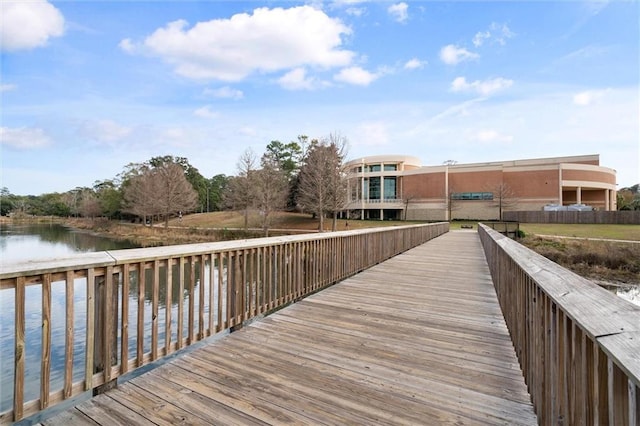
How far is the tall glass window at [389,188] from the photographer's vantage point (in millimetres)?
47062

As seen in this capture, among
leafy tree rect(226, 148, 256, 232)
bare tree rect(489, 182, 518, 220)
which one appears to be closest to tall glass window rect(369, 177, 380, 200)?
bare tree rect(489, 182, 518, 220)

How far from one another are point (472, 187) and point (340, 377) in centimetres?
4686

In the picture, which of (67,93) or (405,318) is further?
(67,93)

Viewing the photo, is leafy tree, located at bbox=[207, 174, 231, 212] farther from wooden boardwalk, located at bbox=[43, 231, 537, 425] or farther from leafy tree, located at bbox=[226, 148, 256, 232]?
wooden boardwalk, located at bbox=[43, 231, 537, 425]

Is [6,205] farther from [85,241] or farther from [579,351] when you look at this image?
[579,351]

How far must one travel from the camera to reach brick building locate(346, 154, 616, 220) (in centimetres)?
4078

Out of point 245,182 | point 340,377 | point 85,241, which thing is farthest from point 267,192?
point 340,377

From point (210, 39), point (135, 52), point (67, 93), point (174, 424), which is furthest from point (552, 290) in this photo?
point (67, 93)

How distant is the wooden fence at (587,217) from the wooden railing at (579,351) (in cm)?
3967

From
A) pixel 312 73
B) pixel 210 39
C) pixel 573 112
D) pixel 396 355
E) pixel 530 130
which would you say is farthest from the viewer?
pixel 530 130

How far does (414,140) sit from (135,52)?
55362 millimetres

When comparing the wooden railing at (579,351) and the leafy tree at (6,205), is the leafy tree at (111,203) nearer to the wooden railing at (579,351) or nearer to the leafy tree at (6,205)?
the leafy tree at (6,205)

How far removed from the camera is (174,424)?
72.1 inches

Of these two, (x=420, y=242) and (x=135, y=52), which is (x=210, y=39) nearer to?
(x=135, y=52)
